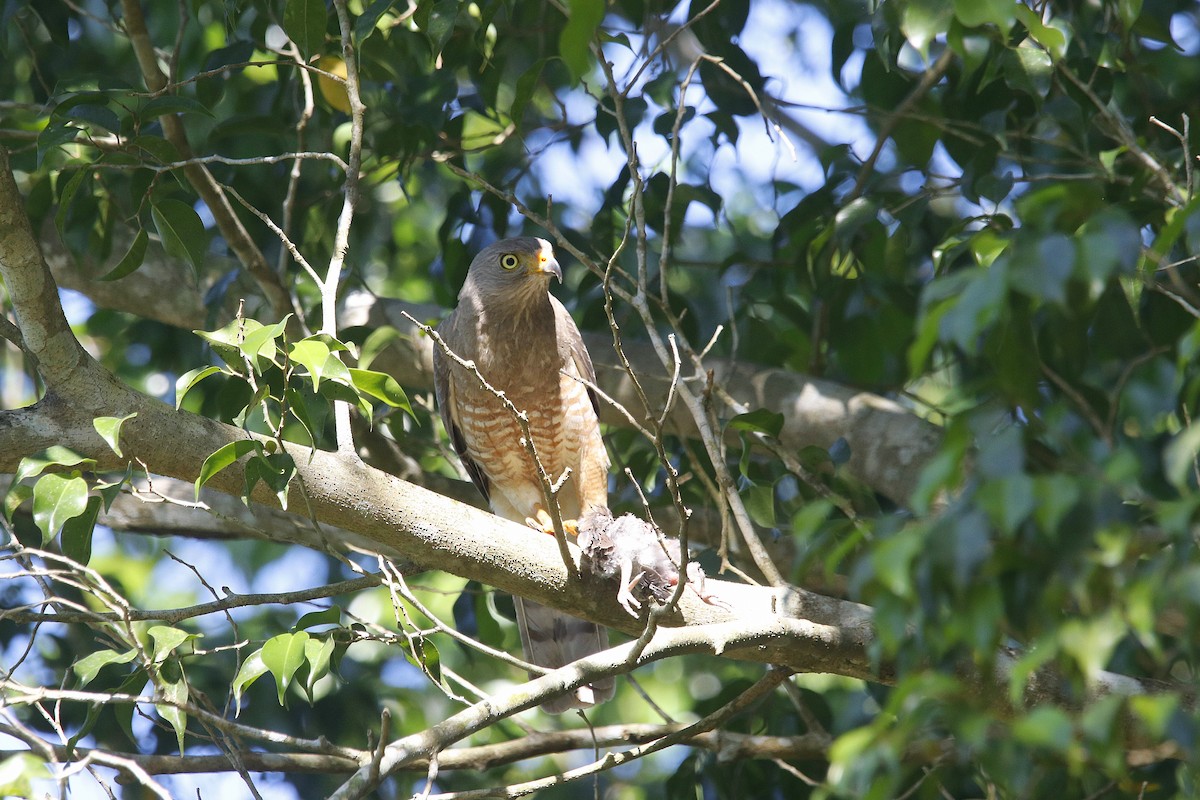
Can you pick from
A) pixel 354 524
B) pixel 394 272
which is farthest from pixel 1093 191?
pixel 394 272

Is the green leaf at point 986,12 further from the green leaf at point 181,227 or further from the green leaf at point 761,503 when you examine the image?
the green leaf at point 181,227

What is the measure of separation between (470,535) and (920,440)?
208 cm

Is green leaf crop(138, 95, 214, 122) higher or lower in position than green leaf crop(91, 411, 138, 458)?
higher

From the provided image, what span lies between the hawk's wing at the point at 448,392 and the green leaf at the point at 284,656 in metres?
1.90

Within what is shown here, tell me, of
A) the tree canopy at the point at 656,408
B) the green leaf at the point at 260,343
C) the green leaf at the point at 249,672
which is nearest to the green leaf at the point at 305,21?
the tree canopy at the point at 656,408

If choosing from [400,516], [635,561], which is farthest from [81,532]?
[635,561]

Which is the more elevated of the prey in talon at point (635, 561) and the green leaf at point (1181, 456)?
the green leaf at point (1181, 456)

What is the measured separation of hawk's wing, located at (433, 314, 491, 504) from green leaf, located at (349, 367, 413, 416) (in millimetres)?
1904

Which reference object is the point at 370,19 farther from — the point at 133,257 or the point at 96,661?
the point at 96,661

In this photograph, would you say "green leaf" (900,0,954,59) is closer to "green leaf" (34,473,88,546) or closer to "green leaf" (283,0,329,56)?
"green leaf" (283,0,329,56)

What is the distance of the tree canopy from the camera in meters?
1.30

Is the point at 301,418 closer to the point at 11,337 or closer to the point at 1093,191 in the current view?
the point at 11,337

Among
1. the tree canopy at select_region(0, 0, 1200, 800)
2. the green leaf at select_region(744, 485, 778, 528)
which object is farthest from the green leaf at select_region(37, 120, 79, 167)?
the green leaf at select_region(744, 485, 778, 528)

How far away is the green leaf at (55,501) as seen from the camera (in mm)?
2219
